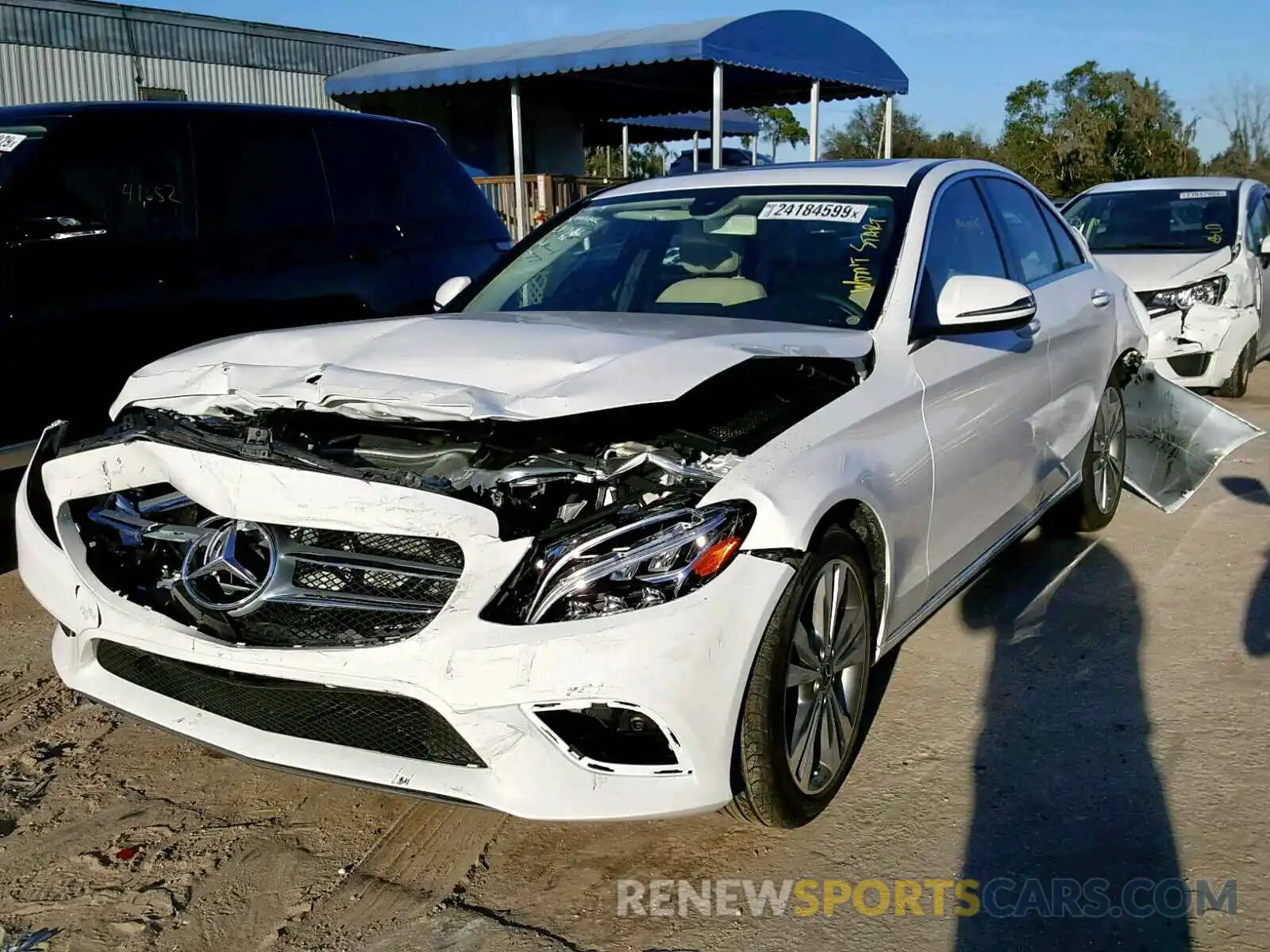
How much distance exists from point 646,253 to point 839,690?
1.82 metres

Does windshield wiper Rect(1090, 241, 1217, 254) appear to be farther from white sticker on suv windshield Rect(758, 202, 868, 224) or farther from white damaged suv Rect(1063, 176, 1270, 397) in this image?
white sticker on suv windshield Rect(758, 202, 868, 224)

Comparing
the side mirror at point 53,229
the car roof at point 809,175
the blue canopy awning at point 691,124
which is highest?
the blue canopy awning at point 691,124

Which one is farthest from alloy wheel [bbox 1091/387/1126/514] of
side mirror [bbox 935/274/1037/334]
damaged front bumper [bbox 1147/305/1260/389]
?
damaged front bumper [bbox 1147/305/1260/389]

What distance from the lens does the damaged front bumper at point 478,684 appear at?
2.41 metres

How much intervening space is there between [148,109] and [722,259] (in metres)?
3.07

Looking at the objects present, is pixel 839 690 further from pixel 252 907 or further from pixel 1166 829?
pixel 252 907

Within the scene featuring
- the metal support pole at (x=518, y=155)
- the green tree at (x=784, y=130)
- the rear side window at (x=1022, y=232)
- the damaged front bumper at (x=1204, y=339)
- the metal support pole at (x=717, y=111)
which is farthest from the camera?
the green tree at (x=784, y=130)

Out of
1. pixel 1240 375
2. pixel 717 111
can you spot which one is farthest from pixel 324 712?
pixel 717 111

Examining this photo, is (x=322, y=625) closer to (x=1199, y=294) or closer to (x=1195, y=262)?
(x=1199, y=294)

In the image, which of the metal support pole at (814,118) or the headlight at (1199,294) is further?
the metal support pole at (814,118)

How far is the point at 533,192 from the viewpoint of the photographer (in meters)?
18.6

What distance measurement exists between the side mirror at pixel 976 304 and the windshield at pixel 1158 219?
6470mm

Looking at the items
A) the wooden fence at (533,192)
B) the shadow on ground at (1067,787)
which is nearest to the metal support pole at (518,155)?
the wooden fence at (533,192)

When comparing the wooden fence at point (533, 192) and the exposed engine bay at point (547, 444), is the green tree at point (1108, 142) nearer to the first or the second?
the wooden fence at point (533, 192)
